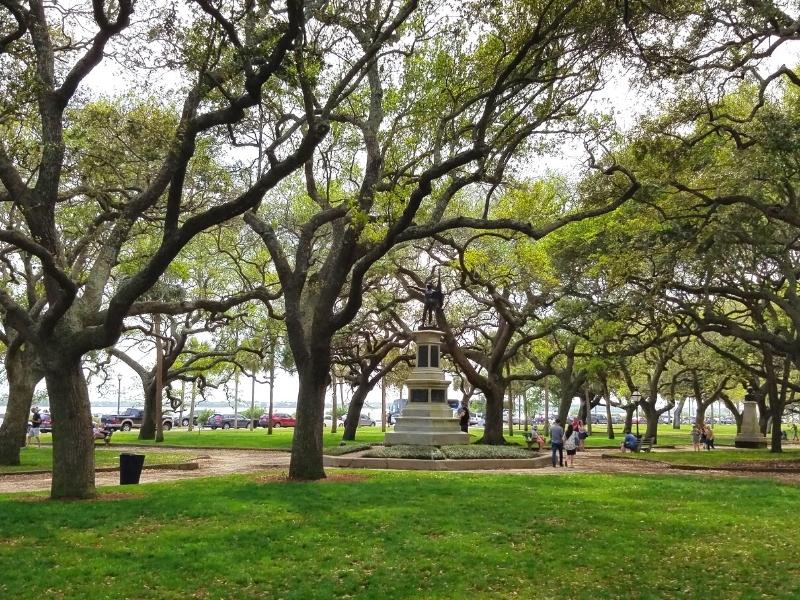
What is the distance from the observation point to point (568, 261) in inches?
976

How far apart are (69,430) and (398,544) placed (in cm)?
607

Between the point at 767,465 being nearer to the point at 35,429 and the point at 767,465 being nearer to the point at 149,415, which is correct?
the point at 149,415

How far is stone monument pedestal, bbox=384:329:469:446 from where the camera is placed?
22984 mm

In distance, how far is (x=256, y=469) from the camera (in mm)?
19359

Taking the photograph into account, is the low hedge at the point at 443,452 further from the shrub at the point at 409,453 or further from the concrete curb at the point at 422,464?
the concrete curb at the point at 422,464

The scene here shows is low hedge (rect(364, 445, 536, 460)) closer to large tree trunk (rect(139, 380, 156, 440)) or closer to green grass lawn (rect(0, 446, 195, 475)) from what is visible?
green grass lawn (rect(0, 446, 195, 475))

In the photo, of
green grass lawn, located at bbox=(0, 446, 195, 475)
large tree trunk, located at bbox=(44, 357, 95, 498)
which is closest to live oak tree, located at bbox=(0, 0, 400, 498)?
large tree trunk, located at bbox=(44, 357, 95, 498)

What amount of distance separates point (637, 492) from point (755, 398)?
87.8 ft

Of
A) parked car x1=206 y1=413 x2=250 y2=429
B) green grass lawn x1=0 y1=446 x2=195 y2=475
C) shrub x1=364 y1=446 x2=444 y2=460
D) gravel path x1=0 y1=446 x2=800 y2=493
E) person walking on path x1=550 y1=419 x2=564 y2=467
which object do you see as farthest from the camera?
parked car x1=206 y1=413 x2=250 y2=429

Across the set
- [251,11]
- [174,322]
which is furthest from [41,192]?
[174,322]

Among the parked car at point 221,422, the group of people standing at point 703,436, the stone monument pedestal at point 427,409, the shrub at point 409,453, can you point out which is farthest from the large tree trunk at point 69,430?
the parked car at point 221,422

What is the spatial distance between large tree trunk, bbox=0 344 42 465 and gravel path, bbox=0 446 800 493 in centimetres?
239

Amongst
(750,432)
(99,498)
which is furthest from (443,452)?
(750,432)

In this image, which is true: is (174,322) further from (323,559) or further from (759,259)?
(323,559)
